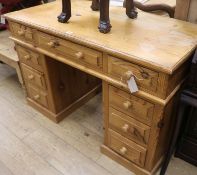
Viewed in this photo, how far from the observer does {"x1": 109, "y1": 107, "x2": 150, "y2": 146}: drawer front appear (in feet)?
3.75

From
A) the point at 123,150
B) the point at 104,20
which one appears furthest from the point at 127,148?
the point at 104,20

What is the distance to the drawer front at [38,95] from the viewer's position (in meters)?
1.72

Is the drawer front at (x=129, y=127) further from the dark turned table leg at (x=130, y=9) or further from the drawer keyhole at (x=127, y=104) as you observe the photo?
the dark turned table leg at (x=130, y=9)

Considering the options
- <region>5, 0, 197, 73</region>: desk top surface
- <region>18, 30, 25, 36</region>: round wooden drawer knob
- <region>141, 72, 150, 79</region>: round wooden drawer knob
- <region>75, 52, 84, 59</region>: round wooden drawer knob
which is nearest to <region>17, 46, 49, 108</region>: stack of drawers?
<region>18, 30, 25, 36</region>: round wooden drawer knob

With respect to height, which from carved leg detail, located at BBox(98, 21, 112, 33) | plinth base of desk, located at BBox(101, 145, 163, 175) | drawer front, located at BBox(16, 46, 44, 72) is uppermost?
carved leg detail, located at BBox(98, 21, 112, 33)

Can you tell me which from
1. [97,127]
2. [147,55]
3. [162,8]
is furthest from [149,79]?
[97,127]

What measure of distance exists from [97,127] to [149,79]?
0.88 meters

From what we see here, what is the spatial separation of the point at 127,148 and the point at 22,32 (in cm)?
99

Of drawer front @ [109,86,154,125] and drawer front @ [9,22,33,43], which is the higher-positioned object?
drawer front @ [9,22,33,43]

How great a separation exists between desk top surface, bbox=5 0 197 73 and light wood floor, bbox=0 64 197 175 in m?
0.79

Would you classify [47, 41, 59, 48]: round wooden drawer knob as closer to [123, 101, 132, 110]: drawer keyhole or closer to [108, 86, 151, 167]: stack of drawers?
[108, 86, 151, 167]: stack of drawers

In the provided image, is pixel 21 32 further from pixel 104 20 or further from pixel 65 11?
pixel 104 20

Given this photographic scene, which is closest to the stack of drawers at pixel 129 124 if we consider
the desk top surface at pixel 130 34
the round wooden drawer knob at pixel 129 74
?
the round wooden drawer knob at pixel 129 74

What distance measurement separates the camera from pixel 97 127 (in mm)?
1726
